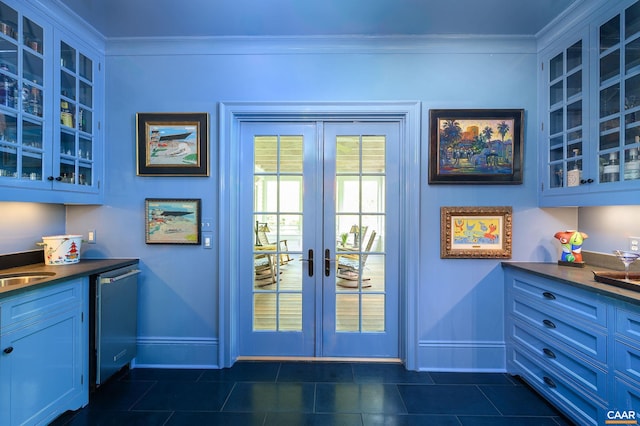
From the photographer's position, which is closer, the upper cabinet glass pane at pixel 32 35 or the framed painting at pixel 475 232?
the upper cabinet glass pane at pixel 32 35

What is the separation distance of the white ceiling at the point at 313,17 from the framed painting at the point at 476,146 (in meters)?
0.67

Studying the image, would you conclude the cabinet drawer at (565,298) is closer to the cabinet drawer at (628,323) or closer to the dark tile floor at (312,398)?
the cabinet drawer at (628,323)

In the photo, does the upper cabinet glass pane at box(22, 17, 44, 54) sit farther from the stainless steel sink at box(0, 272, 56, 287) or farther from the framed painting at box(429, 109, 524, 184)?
the framed painting at box(429, 109, 524, 184)

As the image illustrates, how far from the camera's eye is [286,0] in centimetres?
216

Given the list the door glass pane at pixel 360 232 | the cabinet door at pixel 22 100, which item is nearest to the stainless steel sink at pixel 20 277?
the cabinet door at pixel 22 100

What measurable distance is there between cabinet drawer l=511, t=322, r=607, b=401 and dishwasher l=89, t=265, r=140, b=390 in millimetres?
3187

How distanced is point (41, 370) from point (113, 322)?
0.51 m

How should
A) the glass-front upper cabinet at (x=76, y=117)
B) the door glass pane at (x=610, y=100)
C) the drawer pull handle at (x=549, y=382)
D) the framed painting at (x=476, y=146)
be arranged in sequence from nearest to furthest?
the door glass pane at (x=610, y=100)
the drawer pull handle at (x=549, y=382)
the glass-front upper cabinet at (x=76, y=117)
the framed painting at (x=476, y=146)

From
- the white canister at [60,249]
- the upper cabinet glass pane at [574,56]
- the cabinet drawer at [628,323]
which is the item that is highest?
the upper cabinet glass pane at [574,56]

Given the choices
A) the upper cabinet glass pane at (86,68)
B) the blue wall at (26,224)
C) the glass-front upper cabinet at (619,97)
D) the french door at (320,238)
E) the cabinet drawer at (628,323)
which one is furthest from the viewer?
the french door at (320,238)

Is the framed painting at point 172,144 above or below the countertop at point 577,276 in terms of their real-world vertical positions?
above

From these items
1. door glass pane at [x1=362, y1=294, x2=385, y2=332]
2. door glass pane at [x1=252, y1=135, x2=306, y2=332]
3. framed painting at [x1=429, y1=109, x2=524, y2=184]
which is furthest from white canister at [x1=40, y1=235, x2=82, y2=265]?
framed painting at [x1=429, y1=109, x2=524, y2=184]

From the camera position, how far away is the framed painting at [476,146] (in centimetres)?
263

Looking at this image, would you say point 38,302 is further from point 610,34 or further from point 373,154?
point 610,34
